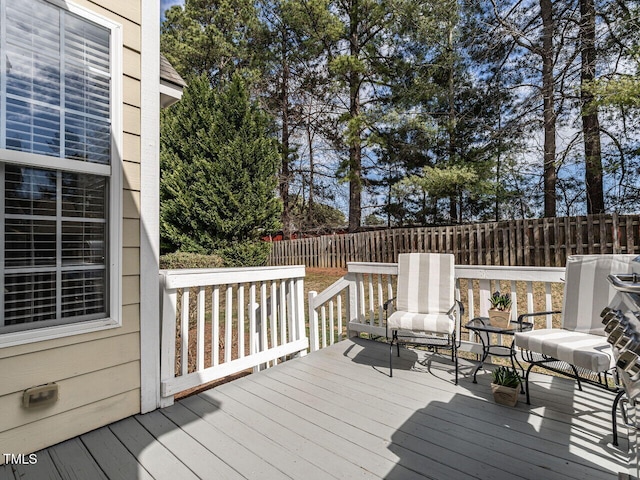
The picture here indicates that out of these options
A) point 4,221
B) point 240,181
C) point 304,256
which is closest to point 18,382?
point 4,221

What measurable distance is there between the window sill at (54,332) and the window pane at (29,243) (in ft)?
1.22

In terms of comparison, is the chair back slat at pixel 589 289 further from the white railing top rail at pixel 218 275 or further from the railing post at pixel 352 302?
the white railing top rail at pixel 218 275

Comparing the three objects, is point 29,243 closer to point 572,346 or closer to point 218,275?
point 218,275

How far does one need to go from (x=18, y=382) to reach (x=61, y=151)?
1315 millimetres

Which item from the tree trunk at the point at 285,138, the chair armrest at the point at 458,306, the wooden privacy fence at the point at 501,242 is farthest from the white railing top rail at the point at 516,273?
the tree trunk at the point at 285,138

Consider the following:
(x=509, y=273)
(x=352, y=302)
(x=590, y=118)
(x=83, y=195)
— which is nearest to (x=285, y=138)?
(x=590, y=118)

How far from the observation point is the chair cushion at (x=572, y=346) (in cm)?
193

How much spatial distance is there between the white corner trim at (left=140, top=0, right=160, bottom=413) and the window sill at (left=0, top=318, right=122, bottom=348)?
0.76ft

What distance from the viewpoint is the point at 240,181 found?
8.57 metres

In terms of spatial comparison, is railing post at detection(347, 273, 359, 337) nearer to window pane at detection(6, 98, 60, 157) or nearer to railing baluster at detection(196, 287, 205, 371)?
railing baluster at detection(196, 287, 205, 371)

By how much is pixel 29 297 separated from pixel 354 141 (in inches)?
415

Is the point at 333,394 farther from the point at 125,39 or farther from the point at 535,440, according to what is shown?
the point at 125,39

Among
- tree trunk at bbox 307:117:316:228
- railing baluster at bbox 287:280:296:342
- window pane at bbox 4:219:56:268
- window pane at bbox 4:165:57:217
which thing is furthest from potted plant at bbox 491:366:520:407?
tree trunk at bbox 307:117:316:228

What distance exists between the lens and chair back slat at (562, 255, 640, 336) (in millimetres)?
2443
